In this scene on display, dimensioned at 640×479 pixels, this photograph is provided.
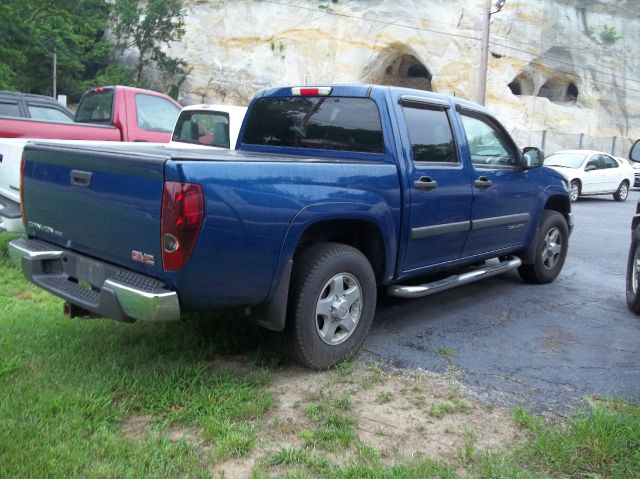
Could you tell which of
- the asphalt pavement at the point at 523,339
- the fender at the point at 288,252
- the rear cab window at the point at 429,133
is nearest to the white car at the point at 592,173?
the asphalt pavement at the point at 523,339

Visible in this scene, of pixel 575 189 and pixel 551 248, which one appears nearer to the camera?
pixel 551 248

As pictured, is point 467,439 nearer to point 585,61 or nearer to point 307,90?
point 307,90

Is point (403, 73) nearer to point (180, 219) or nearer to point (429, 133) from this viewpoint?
point (429, 133)

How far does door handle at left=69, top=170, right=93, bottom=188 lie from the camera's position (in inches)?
140

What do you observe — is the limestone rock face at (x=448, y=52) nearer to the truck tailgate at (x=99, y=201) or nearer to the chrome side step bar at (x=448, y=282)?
the chrome side step bar at (x=448, y=282)

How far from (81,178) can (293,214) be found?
1.28 m

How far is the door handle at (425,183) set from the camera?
4.54 meters

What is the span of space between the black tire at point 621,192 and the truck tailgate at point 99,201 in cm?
1878

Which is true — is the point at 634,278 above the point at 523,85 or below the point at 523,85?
below

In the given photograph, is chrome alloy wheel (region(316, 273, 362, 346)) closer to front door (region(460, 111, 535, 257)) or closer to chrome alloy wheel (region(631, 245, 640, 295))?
front door (region(460, 111, 535, 257))

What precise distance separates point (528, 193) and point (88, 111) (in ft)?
25.4

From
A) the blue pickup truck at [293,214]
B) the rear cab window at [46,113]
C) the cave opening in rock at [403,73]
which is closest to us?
the blue pickup truck at [293,214]

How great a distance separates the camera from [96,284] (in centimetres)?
362

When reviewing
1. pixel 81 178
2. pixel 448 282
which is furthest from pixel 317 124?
pixel 81 178
